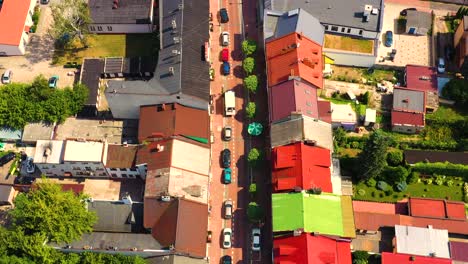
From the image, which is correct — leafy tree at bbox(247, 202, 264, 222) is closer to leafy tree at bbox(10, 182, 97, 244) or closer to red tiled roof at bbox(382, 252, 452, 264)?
red tiled roof at bbox(382, 252, 452, 264)

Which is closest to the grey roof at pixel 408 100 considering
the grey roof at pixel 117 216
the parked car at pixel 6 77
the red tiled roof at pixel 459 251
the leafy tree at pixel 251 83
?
the red tiled roof at pixel 459 251

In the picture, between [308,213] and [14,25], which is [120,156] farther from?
[14,25]

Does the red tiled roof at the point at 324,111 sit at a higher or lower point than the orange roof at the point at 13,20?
lower

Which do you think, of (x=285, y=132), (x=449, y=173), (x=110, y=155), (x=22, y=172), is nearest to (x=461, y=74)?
(x=449, y=173)

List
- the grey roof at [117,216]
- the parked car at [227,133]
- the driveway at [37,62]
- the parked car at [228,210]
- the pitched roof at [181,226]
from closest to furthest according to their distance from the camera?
the pitched roof at [181,226], the grey roof at [117,216], the parked car at [228,210], the parked car at [227,133], the driveway at [37,62]

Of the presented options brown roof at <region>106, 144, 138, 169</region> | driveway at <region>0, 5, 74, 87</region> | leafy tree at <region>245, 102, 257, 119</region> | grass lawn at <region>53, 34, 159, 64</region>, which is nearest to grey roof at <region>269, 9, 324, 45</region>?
leafy tree at <region>245, 102, 257, 119</region>

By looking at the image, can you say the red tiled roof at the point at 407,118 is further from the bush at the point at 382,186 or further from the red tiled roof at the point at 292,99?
the red tiled roof at the point at 292,99

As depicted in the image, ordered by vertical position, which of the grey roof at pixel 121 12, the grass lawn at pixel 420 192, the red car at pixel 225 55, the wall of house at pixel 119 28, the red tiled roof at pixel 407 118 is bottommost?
the grass lawn at pixel 420 192
